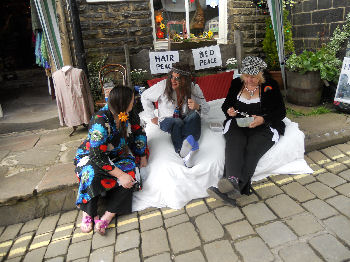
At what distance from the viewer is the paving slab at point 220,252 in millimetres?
1971

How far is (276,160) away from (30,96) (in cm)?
673

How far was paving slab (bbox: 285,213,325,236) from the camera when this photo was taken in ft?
7.04

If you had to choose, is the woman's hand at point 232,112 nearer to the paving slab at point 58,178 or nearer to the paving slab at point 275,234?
the paving slab at point 275,234

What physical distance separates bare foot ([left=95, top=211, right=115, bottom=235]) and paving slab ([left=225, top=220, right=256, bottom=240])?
1.07 metres

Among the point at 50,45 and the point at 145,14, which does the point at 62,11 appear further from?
the point at 145,14

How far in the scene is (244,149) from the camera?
110 inches

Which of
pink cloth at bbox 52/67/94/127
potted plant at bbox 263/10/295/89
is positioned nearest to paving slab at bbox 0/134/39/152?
pink cloth at bbox 52/67/94/127

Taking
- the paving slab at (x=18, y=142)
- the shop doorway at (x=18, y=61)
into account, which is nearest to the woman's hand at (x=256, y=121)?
the paving slab at (x=18, y=142)

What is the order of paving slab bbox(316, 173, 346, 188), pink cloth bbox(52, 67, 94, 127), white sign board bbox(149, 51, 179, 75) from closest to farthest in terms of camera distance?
paving slab bbox(316, 173, 346, 188) → white sign board bbox(149, 51, 179, 75) → pink cloth bbox(52, 67, 94, 127)

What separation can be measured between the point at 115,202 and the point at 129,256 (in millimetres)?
558

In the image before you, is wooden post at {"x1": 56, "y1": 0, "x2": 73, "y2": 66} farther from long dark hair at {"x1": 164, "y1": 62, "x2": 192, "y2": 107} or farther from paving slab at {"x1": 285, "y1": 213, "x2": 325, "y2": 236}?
paving slab at {"x1": 285, "y1": 213, "x2": 325, "y2": 236}

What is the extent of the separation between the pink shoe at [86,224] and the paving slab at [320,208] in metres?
1.99

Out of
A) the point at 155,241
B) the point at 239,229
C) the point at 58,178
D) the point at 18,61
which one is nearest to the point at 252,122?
the point at 239,229

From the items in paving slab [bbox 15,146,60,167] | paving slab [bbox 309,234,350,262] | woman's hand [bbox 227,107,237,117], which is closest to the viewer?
paving slab [bbox 309,234,350,262]
